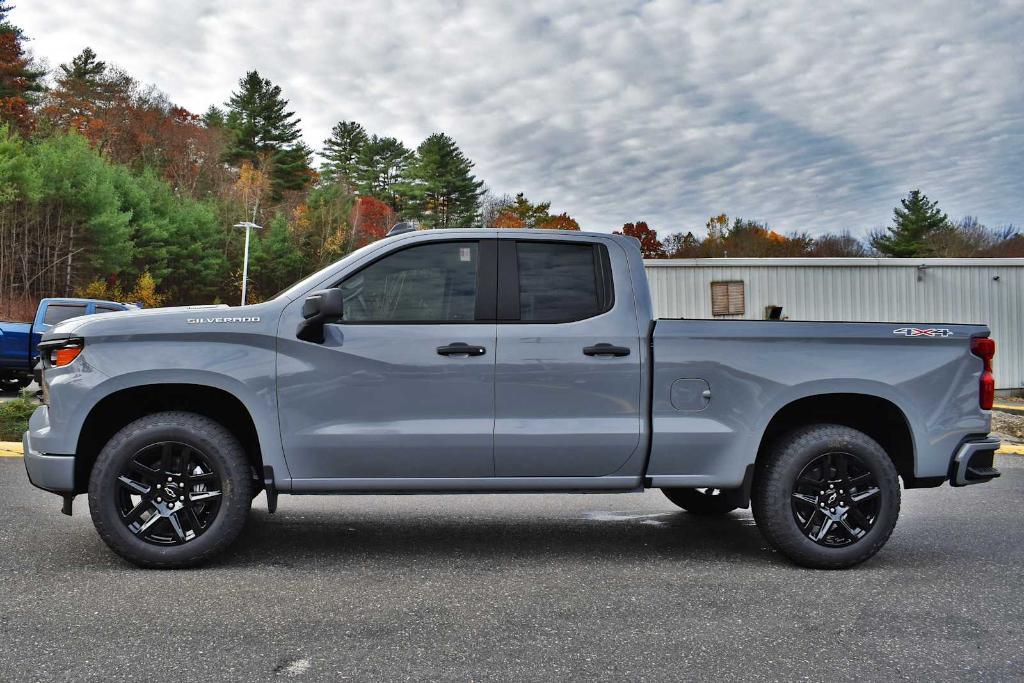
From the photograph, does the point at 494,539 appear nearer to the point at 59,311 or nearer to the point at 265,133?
the point at 59,311

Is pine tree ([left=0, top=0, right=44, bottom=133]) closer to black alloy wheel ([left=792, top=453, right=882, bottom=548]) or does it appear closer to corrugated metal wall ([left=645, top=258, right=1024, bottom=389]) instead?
corrugated metal wall ([left=645, top=258, right=1024, bottom=389])

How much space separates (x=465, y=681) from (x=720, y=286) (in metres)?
19.9

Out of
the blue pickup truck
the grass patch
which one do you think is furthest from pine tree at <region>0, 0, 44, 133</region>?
the grass patch

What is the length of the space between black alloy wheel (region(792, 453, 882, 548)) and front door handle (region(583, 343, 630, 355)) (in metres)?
1.28

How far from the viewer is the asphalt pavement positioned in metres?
3.50

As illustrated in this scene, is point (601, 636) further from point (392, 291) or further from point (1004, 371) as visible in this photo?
point (1004, 371)

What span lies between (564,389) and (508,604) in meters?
1.25

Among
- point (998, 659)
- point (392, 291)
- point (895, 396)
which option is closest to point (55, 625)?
point (392, 291)

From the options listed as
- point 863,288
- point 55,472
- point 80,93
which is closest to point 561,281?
point 55,472

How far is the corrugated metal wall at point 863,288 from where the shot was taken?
22.2 metres

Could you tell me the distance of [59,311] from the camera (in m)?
16.7

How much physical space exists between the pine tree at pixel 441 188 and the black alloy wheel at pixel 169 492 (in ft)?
233

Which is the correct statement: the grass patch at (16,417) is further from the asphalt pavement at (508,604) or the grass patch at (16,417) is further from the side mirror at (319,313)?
the side mirror at (319,313)

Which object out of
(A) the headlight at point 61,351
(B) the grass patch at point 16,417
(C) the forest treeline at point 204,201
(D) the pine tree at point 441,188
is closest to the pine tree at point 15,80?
(C) the forest treeline at point 204,201
